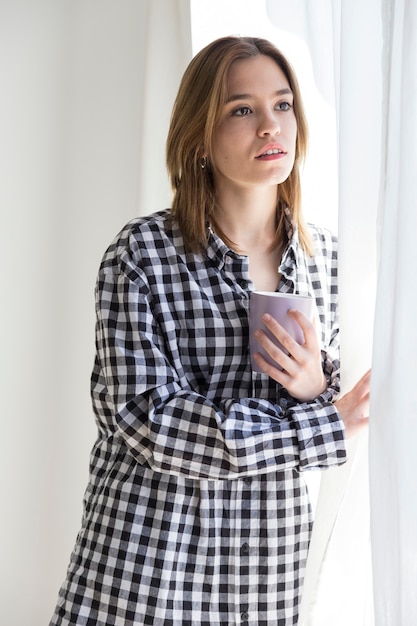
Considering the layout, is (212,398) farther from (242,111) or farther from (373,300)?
(242,111)

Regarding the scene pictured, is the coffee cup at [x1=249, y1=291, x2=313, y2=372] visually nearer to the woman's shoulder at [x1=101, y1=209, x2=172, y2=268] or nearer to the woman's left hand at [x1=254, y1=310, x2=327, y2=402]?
the woman's left hand at [x1=254, y1=310, x2=327, y2=402]

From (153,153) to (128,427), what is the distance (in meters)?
0.82

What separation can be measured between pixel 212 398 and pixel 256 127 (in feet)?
1.26

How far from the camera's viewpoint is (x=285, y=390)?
3.93 feet

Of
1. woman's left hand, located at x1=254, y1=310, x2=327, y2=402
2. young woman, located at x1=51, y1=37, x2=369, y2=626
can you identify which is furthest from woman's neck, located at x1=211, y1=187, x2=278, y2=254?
woman's left hand, located at x1=254, y1=310, x2=327, y2=402

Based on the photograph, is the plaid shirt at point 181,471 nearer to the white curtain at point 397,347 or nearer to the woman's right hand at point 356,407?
the woman's right hand at point 356,407

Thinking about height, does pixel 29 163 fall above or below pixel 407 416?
above

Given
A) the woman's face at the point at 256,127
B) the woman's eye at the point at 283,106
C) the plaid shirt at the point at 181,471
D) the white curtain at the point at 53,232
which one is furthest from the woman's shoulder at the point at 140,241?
the white curtain at the point at 53,232

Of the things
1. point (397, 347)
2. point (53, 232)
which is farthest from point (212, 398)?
point (53, 232)

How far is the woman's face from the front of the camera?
47.2 inches

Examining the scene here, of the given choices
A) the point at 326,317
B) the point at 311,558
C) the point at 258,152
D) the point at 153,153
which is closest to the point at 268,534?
the point at 311,558

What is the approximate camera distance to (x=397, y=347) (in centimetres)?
91

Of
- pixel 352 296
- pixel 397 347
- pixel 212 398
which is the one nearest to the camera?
pixel 397 347

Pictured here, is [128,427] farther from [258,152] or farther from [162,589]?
[258,152]
